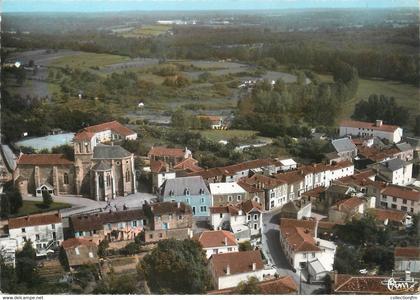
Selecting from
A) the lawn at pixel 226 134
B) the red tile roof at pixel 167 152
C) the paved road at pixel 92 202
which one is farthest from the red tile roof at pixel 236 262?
the lawn at pixel 226 134

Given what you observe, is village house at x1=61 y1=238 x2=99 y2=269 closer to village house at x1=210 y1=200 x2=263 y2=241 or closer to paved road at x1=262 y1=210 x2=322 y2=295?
village house at x1=210 y1=200 x2=263 y2=241

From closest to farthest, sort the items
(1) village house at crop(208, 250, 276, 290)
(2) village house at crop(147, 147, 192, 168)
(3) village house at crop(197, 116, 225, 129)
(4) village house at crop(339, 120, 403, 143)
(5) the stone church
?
(1) village house at crop(208, 250, 276, 290) → (5) the stone church → (2) village house at crop(147, 147, 192, 168) → (3) village house at crop(197, 116, 225, 129) → (4) village house at crop(339, 120, 403, 143)

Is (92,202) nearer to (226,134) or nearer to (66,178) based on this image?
(66,178)

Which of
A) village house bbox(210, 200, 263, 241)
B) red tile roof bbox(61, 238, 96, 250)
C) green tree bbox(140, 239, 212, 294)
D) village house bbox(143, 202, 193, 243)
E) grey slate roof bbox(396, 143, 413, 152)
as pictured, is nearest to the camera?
green tree bbox(140, 239, 212, 294)

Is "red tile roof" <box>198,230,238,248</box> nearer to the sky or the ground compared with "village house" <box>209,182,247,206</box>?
nearer to the ground

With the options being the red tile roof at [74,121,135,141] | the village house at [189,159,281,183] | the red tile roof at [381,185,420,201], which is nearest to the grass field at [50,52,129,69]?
the red tile roof at [74,121,135,141]

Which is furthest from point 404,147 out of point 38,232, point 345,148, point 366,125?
point 38,232

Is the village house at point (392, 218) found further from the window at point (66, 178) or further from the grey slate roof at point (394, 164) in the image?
the window at point (66, 178)
